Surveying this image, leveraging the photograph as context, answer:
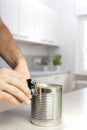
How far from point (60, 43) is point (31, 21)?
102 centimetres

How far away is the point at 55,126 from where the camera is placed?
0.63 m

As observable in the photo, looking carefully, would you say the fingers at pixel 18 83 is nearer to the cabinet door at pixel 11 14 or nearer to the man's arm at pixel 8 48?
the man's arm at pixel 8 48

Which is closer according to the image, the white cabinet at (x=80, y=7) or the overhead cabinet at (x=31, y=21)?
the overhead cabinet at (x=31, y=21)

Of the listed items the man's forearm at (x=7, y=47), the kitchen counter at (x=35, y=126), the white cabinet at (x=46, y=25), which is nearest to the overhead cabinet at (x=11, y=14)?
the white cabinet at (x=46, y=25)

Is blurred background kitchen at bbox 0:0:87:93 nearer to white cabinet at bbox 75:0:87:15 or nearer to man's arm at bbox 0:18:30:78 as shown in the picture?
white cabinet at bbox 75:0:87:15

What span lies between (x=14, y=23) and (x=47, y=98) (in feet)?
8.30

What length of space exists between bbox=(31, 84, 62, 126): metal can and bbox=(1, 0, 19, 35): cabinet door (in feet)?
→ 7.70

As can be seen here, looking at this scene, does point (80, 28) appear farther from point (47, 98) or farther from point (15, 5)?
point (47, 98)

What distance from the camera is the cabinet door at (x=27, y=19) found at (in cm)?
316

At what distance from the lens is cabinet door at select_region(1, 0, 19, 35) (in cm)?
283

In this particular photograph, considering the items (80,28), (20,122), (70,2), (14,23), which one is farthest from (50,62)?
(20,122)

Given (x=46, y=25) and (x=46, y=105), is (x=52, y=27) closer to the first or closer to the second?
(x=46, y=25)

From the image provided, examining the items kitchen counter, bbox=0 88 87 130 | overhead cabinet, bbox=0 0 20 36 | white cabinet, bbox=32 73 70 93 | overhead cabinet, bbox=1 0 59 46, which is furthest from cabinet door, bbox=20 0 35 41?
kitchen counter, bbox=0 88 87 130

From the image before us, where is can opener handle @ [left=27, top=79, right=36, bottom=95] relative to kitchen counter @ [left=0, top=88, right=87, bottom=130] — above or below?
above
